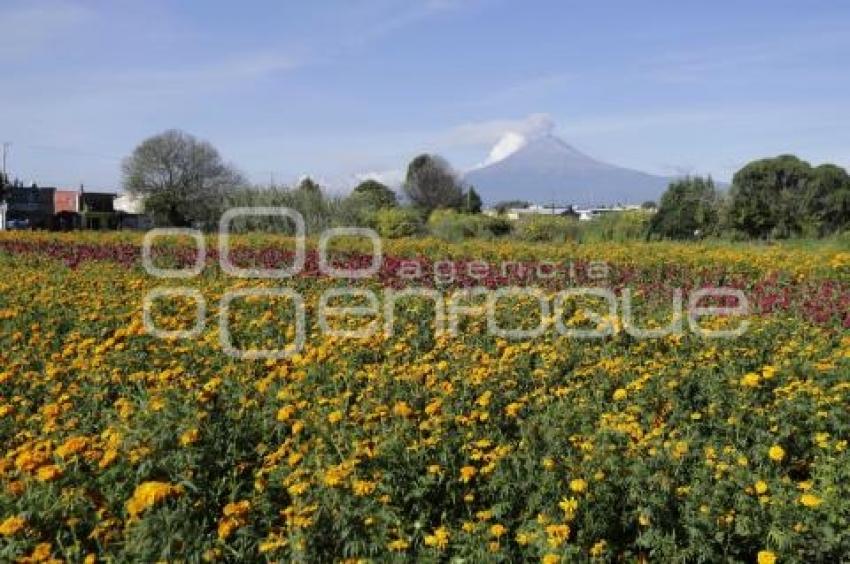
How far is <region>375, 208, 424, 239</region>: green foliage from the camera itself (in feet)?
94.0

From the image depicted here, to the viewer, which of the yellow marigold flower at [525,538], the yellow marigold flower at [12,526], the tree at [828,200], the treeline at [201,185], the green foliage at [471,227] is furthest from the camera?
the treeline at [201,185]

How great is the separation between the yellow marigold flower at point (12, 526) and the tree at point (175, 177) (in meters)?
54.9

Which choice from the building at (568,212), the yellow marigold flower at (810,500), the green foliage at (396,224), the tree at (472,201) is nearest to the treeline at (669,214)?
the green foliage at (396,224)

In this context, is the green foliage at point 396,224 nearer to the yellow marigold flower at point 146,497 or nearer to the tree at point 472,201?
the yellow marigold flower at point 146,497

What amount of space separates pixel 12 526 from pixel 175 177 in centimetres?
5744

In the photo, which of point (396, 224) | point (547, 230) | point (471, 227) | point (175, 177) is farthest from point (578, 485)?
point (175, 177)

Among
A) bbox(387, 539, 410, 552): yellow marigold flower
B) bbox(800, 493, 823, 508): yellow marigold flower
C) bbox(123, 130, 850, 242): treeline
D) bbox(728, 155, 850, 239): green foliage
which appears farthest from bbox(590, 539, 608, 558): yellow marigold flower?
bbox(728, 155, 850, 239): green foliage

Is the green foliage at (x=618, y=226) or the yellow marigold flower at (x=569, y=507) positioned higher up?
the green foliage at (x=618, y=226)

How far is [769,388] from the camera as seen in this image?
17.5ft

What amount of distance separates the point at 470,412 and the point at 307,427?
0.83 m

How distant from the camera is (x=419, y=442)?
4035 millimetres

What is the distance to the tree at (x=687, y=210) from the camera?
31.8 m

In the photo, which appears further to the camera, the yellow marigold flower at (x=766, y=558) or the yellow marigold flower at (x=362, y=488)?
the yellow marigold flower at (x=362, y=488)

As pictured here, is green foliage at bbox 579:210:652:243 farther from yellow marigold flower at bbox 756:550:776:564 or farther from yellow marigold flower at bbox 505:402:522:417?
yellow marigold flower at bbox 756:550:776:564
